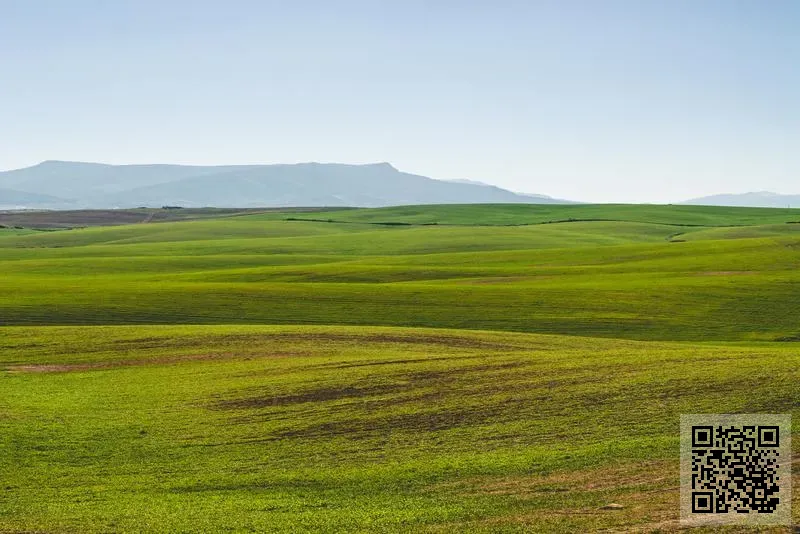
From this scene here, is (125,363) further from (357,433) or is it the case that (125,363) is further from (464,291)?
(464,291)

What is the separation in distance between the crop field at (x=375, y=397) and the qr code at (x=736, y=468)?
0.46m

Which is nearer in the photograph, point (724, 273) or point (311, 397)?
point (311, 397)

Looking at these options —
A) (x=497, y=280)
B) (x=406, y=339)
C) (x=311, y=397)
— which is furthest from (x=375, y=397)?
(x=497, y=280)

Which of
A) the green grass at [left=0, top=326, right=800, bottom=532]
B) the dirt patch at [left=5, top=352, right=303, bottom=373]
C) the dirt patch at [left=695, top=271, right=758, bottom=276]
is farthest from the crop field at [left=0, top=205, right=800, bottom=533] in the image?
the dirt patch at [left=695, top=271, right=758, bottom=276]

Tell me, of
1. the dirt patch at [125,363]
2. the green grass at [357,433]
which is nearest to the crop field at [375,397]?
the green grass at [357,433]

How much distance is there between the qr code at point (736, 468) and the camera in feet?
64.1

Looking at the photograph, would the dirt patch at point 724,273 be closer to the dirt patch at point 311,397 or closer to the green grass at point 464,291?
the green grass at point 464,291

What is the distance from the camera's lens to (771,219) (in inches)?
7411

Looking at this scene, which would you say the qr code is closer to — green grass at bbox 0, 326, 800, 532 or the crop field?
the crop field

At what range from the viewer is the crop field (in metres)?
21.5

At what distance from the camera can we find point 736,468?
71.7 feet

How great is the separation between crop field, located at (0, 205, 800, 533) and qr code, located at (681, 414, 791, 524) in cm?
46

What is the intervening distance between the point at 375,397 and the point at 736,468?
1298 centimetres

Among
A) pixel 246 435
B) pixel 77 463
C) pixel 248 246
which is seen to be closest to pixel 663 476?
pixel 246 435
